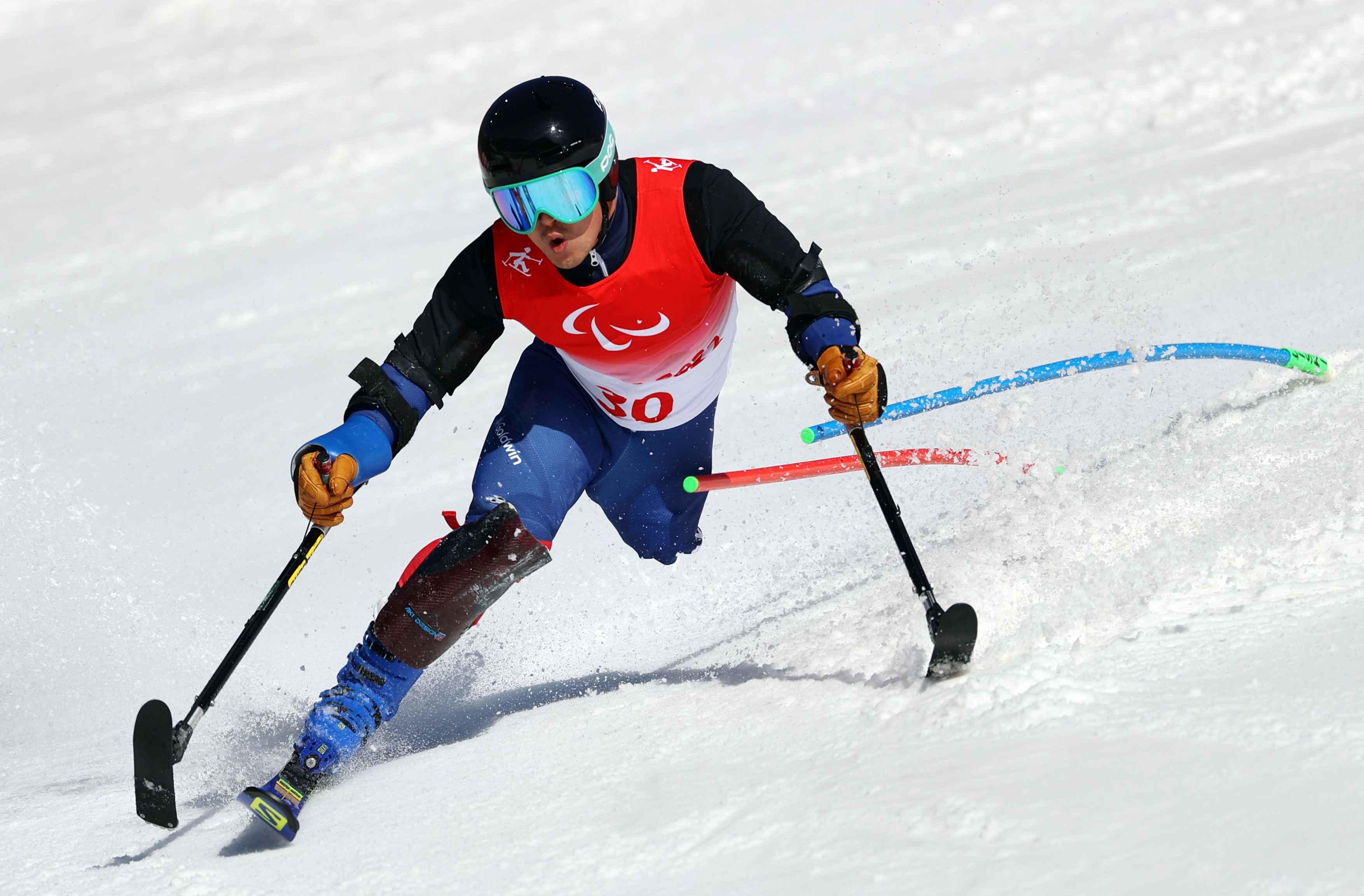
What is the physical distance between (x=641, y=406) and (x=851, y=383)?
2.47ft

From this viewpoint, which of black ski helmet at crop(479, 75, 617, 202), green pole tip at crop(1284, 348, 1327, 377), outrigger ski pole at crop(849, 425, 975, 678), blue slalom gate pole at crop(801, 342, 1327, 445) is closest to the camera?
outrigger ski pole at crop(849, 425, 975, 678)

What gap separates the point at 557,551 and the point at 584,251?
2264 millimetres

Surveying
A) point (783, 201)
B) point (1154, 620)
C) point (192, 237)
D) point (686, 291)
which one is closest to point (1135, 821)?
point (1154, 620)

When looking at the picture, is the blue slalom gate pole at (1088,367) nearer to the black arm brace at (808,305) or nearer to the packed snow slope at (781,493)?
the packed snow slope at (781,493)

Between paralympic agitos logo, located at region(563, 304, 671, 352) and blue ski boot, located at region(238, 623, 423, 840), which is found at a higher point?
paralympic agitos logo, located at region(563, 304, 671, 352)

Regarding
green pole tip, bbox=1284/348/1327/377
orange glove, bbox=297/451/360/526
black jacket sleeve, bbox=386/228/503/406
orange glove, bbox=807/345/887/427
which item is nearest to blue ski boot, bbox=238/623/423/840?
orange glove, bbox=297/451/360/526

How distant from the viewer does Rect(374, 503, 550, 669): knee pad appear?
9.04ft

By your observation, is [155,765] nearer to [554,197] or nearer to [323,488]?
[323,488]

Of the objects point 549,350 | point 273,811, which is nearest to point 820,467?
point 549,350

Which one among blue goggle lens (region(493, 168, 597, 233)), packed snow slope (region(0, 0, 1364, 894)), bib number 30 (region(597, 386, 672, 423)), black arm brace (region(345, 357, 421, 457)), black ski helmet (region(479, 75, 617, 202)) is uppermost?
black ski helmet (region(479, 75, 617, 202))

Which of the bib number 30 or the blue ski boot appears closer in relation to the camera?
the blue ski boot

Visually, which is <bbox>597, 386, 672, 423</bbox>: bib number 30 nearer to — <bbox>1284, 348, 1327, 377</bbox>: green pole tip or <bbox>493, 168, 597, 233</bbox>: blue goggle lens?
<bbox>493, 168, 597, 233</bbox>: blue goggle lens

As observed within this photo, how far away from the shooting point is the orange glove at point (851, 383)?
8.82ft

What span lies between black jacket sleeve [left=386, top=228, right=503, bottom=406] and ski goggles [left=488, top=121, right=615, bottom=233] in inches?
11.1
